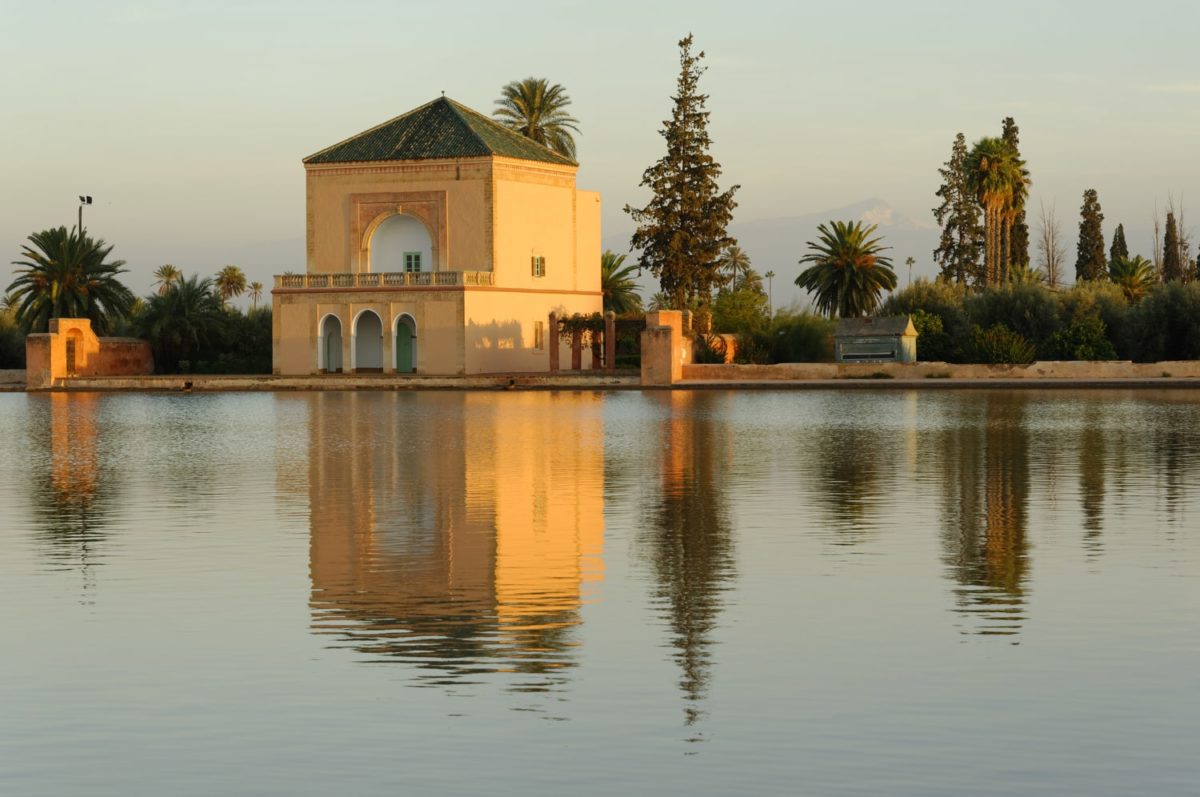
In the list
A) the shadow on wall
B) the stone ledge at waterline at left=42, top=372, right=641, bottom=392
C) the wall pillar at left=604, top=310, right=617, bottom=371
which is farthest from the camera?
the shadow on wall

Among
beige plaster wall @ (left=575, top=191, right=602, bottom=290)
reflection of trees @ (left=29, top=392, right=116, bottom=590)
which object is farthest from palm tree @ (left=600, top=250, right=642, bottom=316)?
reflection of trees @ (left=29, top=392, right=116, bottom=590)

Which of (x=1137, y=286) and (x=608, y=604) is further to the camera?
(x=1137, y=286)

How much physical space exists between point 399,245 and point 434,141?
4.27m

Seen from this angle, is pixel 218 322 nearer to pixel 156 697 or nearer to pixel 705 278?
pixel 705 278

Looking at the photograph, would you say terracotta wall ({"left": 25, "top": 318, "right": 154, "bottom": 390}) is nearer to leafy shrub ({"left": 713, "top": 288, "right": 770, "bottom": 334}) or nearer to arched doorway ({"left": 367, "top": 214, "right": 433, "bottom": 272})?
arched doorway ({"left": 367, "top": 214, "right": 433, "bottom": 272})

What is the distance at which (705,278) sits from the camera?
2539 inches

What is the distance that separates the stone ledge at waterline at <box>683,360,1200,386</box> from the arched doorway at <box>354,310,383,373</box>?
13580 mm

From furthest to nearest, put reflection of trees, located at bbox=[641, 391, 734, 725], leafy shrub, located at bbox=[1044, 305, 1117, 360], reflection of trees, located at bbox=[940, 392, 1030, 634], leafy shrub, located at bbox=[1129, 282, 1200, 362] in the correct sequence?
leafy shrub, located at bbox=[1129, 282, 1200, 362], leafy shrub, located at bbox=[1044, 305, 1117, 360], reflection of trees, located at bbox=[940, 392, 1030, 634], reflection of trees, located at bbox=[641, 391, 734, 725]

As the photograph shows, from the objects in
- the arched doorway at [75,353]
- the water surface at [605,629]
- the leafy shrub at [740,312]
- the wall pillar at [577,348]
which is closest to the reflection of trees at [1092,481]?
the water surface at [605,629]

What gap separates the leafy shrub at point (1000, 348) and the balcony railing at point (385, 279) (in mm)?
18093

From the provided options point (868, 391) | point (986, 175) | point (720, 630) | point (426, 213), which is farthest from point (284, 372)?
point (720, 630)

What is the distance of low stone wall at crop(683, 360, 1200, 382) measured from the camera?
50.8m

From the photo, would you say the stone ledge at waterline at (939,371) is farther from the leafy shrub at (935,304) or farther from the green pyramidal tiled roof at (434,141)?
the green pyramidal tiled roof at (434,141)

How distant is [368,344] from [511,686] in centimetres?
5601
